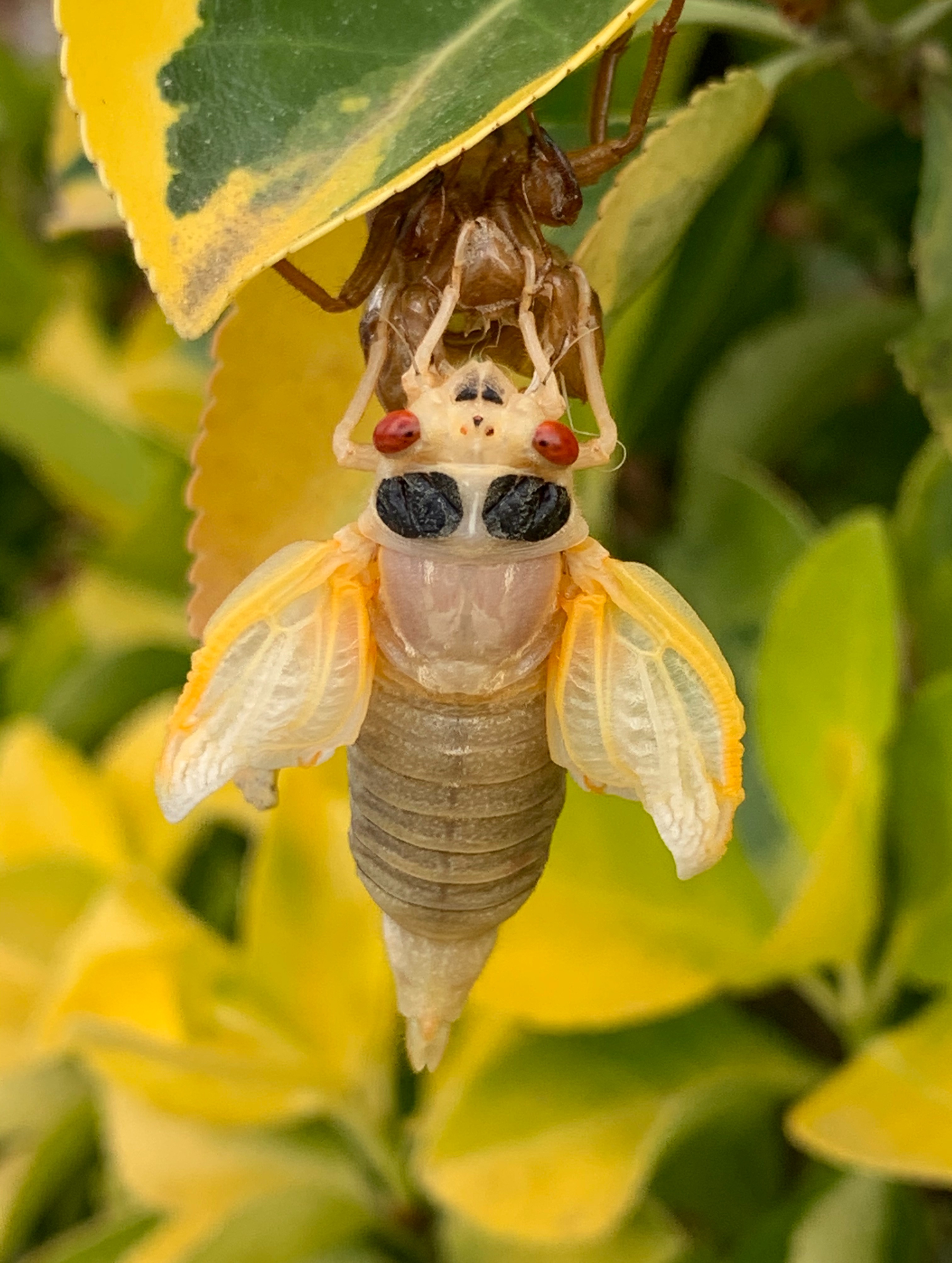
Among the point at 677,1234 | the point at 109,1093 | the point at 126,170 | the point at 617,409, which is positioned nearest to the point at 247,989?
the point at 109,1093

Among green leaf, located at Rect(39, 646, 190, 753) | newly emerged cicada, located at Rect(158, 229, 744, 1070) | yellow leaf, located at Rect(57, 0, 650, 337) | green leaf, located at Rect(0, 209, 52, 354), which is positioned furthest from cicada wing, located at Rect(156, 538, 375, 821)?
green leaf, located at Rect(0, 209, 52, 354)

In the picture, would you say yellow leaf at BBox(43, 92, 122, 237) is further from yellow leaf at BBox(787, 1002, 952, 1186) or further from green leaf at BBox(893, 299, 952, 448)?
yellow leaf at BBox(787, 1002, 952, 1186)

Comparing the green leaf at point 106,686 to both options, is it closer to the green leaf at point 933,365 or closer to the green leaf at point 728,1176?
the green leaf at point 728,1176

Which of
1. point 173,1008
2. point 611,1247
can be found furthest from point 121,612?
point 611,1247

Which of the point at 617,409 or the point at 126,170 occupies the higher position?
the point at 126,170

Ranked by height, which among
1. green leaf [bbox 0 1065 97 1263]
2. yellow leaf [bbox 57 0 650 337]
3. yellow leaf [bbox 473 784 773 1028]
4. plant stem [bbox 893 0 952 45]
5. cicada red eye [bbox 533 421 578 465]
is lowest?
green leaf [bbox 0 1065 97 1263]

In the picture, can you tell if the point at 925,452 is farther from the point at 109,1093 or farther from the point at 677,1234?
the point at 109,1093
